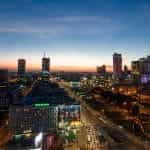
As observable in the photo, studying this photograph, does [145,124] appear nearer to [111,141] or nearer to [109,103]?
[111,141]

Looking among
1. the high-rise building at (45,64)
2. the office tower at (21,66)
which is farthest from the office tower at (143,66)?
the high-rise building at (45,64)

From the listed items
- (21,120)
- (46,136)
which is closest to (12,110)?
(21,120)

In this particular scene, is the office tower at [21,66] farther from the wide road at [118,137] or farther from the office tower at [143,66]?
the wide road at [118,137]

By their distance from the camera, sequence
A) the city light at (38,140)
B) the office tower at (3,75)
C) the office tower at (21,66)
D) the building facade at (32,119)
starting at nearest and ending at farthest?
the city light at (38,140)
the building facade at (32,119)
the office tower at (3,75)
the office tower at (21,66)

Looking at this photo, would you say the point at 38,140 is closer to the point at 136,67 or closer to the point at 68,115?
the point at 68,115

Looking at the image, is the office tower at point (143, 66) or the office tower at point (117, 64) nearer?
the office tower at point (143, 66)

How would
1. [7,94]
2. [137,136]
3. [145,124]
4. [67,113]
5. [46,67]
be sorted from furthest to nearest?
1. [46,67]
2. [7,94]
3. [67,113]
4. [145,124]
5. [137,136]

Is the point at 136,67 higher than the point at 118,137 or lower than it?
higher

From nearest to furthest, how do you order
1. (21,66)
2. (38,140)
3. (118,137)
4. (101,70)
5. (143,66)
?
(38,140) → (118,137) → (143,66) → (21,66) → (101,70)

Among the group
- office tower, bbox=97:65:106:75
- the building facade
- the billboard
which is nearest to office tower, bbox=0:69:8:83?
the billboard

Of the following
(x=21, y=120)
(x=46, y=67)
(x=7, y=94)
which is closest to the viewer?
(x=21, y=120)

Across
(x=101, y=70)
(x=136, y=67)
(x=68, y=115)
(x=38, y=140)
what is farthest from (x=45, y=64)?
(x=38, y=140)
